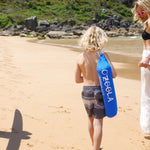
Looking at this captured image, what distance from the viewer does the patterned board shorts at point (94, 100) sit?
2574 mm

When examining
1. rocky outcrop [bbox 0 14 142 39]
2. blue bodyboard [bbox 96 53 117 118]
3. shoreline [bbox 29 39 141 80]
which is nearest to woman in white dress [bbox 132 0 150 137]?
blue bodyboard [bbox 96 53 117 118]

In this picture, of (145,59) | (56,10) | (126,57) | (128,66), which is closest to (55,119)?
(145,59)

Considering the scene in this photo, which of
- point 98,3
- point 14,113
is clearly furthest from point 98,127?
point 98,3

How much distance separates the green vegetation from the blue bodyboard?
48643 millimetres

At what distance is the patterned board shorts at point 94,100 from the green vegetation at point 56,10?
48.5 metres

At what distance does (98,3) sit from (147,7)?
3017 inches

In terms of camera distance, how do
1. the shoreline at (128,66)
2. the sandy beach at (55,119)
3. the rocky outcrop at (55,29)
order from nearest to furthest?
the sandy beach at (55,119) → the shoreline at (128,66) → the rocky outcrop at (55,29)

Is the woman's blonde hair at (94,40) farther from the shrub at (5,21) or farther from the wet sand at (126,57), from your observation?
the shrub at (5,21)

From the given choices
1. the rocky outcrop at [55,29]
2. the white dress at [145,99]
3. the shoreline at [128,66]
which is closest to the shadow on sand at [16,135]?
the white dress at [145,99]

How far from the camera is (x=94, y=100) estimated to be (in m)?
2.61

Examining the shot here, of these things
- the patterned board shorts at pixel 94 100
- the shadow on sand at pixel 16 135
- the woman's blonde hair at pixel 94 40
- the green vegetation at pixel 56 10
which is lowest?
the shadow on sand at pixel 16 135

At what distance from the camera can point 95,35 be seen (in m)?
2.52

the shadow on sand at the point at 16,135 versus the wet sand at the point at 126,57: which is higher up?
the wet sand at the point at 126,57

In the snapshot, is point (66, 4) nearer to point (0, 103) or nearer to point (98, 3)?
point (98, 3)
